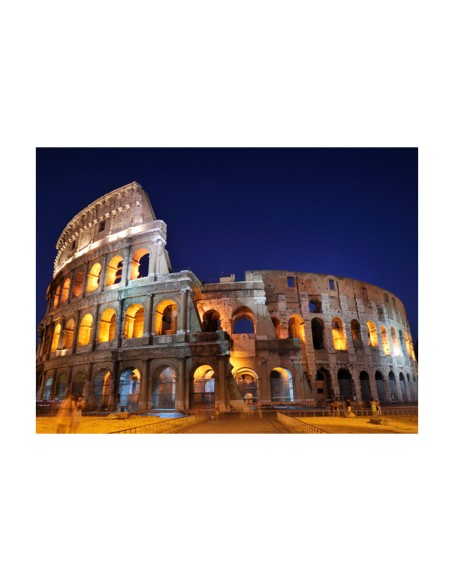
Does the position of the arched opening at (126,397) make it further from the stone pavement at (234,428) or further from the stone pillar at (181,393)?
the stone pavement at (234,428)

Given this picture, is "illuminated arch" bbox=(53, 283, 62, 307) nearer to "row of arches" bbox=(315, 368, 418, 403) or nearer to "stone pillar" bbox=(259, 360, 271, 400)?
"stone pillar" bbox=(259, 360, 271, 400)

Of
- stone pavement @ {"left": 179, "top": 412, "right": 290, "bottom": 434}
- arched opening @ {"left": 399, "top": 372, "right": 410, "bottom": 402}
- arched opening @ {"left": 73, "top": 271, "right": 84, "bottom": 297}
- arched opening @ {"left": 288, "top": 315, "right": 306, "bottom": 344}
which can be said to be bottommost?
arched opening @ {"left": 399, "top": 372, "right": 410, "bottom": 402}

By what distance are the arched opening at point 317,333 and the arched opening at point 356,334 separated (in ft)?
8.30

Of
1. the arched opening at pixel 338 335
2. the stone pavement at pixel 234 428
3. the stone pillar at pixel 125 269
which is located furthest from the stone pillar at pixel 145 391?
the arched opening at pixel 338 335

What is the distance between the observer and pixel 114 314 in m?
19.7

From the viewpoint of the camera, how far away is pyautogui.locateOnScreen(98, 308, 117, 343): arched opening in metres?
19.1

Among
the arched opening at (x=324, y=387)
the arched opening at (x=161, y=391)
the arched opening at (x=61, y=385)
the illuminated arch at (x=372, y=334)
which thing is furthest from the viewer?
the illuminated arch at (x=372, y=334)

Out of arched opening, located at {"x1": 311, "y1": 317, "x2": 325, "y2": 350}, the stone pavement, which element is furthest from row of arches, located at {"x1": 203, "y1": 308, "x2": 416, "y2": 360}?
the stone pavement

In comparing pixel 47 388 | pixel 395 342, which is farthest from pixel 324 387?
pixel 47 388

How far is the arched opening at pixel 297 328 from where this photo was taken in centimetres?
2418

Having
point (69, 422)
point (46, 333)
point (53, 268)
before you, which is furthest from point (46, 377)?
point (69, 422)

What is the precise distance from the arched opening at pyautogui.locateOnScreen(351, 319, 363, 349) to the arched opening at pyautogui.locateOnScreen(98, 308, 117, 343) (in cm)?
1811

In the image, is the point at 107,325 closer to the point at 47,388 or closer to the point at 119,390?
the point at 119,390

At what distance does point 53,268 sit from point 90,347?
10669mm
